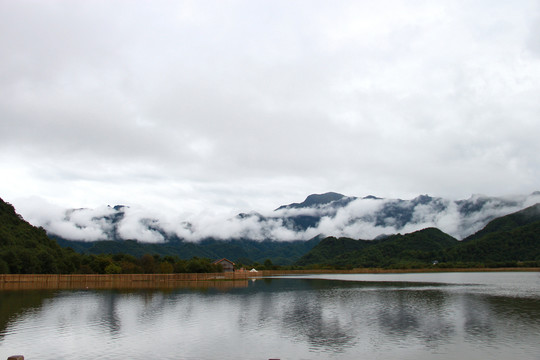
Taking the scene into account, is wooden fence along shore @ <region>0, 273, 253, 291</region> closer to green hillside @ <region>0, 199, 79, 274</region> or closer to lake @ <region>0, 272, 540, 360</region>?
green hillside @ <region>0, 199, 79, 274</region>

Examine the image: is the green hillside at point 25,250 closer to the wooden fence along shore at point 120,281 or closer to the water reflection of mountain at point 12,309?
the wooden fence along shore at point 120,281

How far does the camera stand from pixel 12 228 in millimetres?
121875

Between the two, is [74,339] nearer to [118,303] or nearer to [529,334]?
[118,303]

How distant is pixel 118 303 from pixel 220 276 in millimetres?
74599

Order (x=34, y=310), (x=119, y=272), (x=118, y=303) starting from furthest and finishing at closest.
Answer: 1. (x=119, y=272)
2. (x=118, y=303)
3. (x=34, y=310)

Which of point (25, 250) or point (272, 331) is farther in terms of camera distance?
point (25, 250)

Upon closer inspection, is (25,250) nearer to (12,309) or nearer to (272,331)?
(12,309)

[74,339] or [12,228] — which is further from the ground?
[12,228]

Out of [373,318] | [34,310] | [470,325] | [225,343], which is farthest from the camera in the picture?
[34,310]

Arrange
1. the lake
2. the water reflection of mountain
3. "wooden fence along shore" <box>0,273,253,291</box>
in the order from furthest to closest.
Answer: "wooden fence along shore" <box>0,273,253,291</box> → the water reflection of mountain → the lake

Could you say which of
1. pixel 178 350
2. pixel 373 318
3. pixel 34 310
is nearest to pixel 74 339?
pixel 178 350

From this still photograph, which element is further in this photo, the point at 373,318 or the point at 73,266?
the point at 73,266

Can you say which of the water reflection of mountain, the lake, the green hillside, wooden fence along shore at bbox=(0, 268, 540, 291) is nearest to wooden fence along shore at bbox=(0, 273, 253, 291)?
wooden fence along shore at bbox=(0, 268, 540, 291)

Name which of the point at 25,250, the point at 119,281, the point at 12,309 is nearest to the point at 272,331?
the point at 12,309
